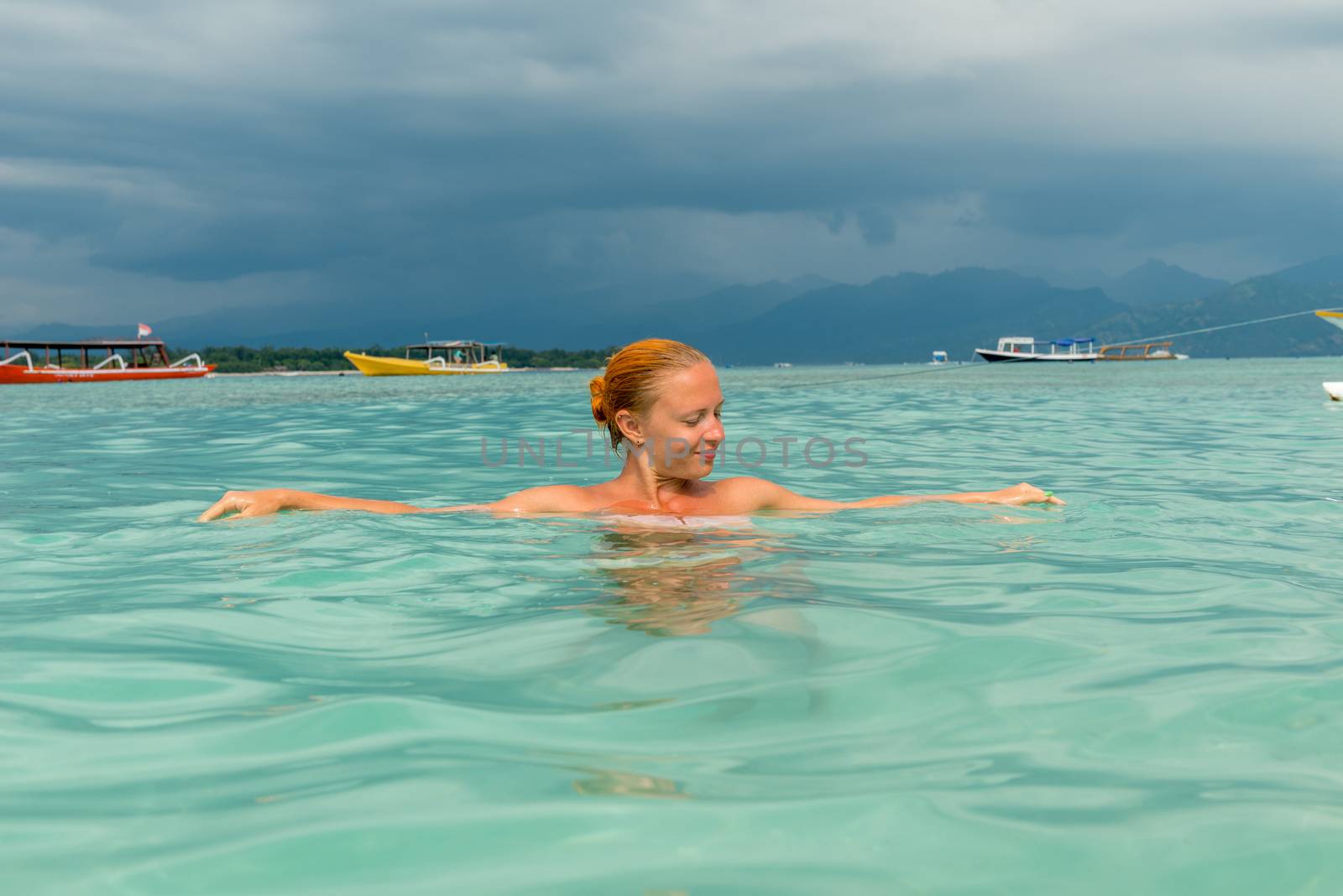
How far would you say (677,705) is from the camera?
2551 millimetres

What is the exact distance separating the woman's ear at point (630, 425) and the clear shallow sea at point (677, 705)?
1.52ft

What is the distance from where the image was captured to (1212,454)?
Result: 9875mm

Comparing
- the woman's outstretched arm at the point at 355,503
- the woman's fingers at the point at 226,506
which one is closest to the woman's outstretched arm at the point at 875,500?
the woman's outstretched arm at the point at 355,503

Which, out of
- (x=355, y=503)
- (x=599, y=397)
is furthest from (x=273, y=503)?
(x=599, y=397)

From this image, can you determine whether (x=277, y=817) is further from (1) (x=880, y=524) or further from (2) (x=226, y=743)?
(1) (x=880, y=524)

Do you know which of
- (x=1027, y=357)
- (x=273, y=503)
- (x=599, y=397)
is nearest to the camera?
(x=599, y=397)

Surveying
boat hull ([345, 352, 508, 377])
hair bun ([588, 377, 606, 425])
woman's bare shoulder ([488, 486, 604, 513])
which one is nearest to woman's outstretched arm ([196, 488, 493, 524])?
woman's bare shoulder ([488, 486, 604, 513])

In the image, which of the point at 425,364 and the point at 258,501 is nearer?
the point at 258,501

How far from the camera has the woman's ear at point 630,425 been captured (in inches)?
186

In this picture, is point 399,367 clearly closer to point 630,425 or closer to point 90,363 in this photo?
point 90,363

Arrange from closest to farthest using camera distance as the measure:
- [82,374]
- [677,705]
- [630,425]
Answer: [677,705]
[630,425]
[82,374]

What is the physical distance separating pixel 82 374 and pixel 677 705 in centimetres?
7042

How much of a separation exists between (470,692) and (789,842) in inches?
44.3

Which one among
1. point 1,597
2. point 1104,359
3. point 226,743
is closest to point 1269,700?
point 226,743
